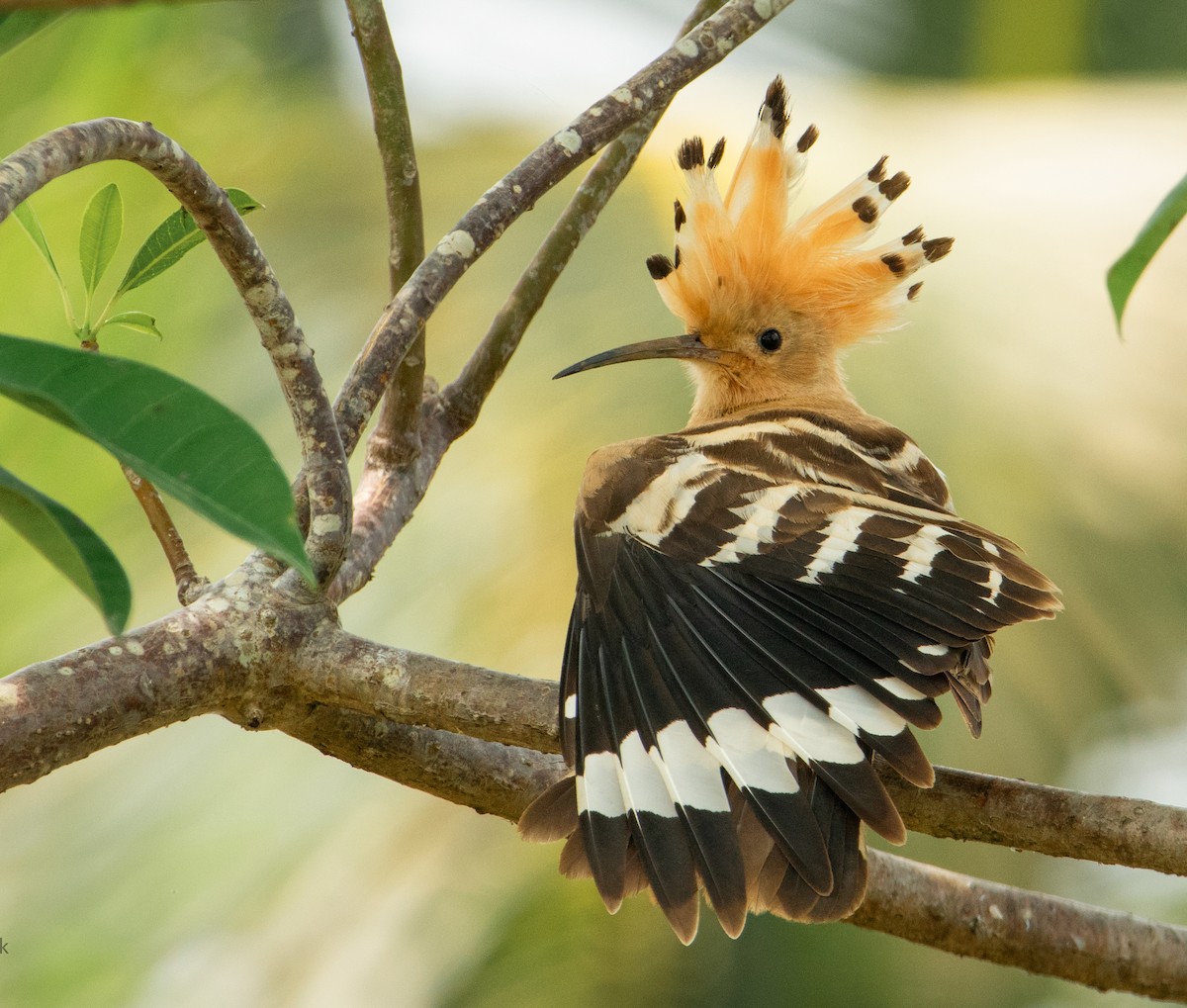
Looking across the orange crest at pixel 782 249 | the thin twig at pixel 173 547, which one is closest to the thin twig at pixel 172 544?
the thin twig at pixel 173 547

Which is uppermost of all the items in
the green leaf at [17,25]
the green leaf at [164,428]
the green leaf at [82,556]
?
the green leaf at [17,25]

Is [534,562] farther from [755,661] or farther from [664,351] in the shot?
[755,661]

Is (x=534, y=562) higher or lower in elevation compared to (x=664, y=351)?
lower

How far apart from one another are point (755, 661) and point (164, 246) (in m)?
0.63

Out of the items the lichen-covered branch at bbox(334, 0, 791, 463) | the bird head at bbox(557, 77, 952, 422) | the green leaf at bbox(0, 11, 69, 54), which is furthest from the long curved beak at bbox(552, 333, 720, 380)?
the green leaf at bbox(0, 11, 69, 54)

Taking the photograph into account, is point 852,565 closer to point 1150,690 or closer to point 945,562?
point 945,562

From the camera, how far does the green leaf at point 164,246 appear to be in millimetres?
1110

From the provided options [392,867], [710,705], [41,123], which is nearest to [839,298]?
[710,705]

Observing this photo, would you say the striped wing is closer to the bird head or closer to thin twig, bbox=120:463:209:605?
thin twig, bbox=120:463:209:605

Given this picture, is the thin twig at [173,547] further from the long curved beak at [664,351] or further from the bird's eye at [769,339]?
the bird's eye at [769,339]

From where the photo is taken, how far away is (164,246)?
1.12 metres

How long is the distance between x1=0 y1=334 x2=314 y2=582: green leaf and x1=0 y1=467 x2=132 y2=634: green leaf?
0.05 meters

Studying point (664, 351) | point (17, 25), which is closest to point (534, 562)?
point (664, 351)

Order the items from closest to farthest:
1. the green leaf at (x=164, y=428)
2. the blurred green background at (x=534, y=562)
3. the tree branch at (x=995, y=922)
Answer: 1. the green leaf at (x=164, y=428)
2. the tree branch at (x=995, y=922)
3. the blurred green background at (x=534, y=562)
